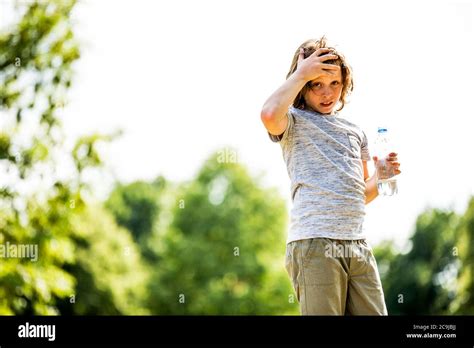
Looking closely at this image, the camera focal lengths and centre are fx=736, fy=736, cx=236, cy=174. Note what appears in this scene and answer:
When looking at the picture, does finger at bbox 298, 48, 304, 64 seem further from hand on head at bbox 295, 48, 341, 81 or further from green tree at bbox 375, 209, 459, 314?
green tree at bbox 375, 209, 459, 314

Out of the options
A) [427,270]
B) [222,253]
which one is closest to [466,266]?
[427,270]

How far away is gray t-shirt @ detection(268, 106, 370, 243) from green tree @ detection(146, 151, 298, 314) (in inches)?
1019

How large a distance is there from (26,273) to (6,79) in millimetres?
2995

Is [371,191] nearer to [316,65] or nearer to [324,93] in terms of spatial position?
[324,93]

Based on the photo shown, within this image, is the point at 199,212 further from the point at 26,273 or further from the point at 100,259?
the point at 26,273

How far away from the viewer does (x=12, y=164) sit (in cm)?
1078

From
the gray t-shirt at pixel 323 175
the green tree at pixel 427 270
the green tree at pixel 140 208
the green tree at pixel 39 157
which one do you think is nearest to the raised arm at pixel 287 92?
the gray t-shirt at pixel 323 175

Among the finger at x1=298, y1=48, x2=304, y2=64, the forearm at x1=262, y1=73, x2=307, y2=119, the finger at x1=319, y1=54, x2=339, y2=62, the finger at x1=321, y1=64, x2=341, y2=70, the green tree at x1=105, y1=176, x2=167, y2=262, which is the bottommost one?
the green tree at x1=105, y1=176, x2=167, y2=262

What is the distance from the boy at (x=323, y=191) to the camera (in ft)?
11.0

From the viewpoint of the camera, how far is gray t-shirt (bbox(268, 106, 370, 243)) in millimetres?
3396

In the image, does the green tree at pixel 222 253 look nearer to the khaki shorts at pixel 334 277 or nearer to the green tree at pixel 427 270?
the green tree at pixel 427 270

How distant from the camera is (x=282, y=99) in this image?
336 centimetres

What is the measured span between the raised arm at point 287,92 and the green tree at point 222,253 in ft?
85.5

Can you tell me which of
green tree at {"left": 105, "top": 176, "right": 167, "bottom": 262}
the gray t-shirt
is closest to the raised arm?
the gray t-shirt
